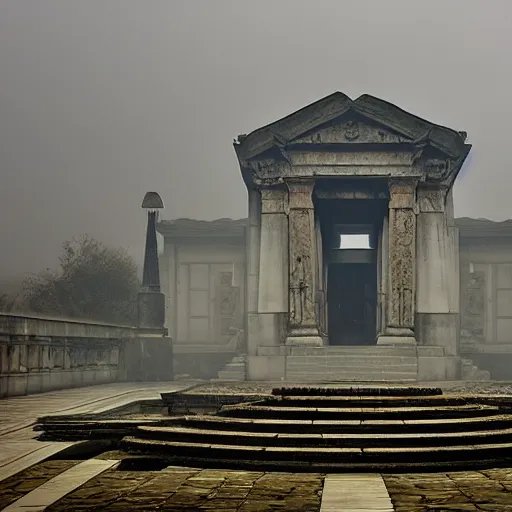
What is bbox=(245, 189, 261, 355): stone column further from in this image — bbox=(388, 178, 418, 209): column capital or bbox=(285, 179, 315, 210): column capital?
bbox=(388, 178, 418, 209): column capital

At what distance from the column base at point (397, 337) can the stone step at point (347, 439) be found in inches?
545

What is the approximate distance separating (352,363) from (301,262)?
118 inches

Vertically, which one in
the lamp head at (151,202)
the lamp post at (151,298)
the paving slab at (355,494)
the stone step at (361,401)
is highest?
the lamp head at (151,202)

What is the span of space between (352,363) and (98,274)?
42.5m

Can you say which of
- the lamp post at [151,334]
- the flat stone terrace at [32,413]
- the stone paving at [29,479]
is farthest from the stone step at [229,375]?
the stone paving at [29,479]

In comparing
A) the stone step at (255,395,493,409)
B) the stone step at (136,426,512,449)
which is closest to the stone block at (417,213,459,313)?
the stone step at (255,395,493,409)

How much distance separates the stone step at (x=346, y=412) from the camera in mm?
10039

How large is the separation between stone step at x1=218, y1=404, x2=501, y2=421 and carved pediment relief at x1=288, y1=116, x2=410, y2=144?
1415 cm

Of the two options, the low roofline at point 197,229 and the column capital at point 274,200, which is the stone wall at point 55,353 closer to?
the column capital at point 274,200

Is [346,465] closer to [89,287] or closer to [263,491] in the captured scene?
[263,491]

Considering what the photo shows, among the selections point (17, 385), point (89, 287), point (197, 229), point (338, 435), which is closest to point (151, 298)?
point (17, 385)

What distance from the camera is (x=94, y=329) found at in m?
23.8

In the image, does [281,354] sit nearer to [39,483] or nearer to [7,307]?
[39,483]

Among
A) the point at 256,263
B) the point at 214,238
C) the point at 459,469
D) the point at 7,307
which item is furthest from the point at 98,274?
the point at 459,469
